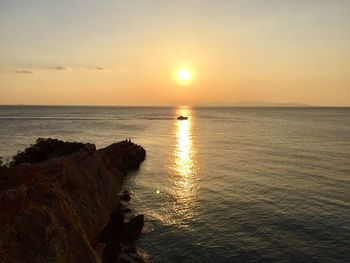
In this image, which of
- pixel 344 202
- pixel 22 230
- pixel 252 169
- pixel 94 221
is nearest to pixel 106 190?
pixel 94 221

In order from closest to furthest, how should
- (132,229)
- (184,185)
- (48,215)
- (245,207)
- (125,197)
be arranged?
(48,215)
(132,229)
(245,207)
(125,197)
(184,185)

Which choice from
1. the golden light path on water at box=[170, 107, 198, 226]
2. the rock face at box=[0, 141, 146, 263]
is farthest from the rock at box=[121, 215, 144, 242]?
the golden light path on water at box=[170, 107, 198, 226]

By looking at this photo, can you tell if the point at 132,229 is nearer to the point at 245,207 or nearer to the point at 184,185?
the point at 245,207

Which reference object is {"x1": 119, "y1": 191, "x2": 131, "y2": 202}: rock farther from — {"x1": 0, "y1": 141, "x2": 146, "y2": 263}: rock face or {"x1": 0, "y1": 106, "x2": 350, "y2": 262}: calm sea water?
{"x1": 0, "y1": 141, "x2": 146, "y2": 263}: rock face

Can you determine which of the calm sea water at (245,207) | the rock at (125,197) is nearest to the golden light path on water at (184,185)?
the calm sea water at (245,207)

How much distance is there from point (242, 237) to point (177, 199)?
12.6 meters

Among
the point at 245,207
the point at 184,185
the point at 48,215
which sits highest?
the point at 48,215

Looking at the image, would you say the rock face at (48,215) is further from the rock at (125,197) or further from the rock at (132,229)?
the rock at (125,197)

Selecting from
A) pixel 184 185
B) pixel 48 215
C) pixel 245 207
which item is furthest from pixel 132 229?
pixel 184 185

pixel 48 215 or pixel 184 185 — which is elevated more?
pixel 48 215

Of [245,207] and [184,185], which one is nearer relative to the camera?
[245,207]

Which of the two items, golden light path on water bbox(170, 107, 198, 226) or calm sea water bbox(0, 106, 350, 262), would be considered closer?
calm sea water bbox(0, 106, 350, 262)

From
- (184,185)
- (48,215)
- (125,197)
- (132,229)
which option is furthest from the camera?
(184,185)

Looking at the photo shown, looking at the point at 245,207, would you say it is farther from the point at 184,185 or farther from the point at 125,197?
the point at 125,197
